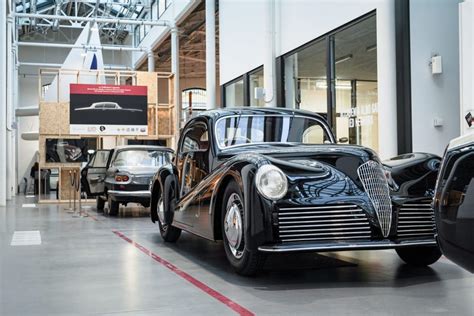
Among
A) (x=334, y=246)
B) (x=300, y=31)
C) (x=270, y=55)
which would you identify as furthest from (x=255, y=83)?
(x=334, y=246)

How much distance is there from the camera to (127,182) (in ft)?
36.4

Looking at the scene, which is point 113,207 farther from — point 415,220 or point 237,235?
point 415,220

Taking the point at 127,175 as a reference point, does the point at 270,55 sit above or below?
above

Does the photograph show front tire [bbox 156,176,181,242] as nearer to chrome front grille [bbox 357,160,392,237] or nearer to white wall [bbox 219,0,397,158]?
chrome front grille [bbox 357,160,392,237]

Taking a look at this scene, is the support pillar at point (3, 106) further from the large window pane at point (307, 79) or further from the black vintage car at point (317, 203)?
the black vintage car at point (317, 203)

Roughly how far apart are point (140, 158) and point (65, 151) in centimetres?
534

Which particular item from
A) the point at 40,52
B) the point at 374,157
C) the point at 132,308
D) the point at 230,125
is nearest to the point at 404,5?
the point at 230,125

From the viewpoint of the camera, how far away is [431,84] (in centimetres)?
838

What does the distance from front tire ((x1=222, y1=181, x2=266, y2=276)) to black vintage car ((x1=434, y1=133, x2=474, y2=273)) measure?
1840 millimetres

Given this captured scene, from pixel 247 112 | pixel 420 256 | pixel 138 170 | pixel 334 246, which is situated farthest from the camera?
pixel 138 170

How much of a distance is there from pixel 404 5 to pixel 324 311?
20.4 feet

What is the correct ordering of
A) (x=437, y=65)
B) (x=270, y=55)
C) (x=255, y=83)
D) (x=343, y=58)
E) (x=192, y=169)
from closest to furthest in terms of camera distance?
(x=192, y=169) < (x=437, y=65) < (x=343, y=58) < (x=270, y=55) < (x=255, y=83)

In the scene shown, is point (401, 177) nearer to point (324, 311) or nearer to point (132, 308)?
point (324, 311)

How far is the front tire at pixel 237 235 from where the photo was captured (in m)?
4.46
